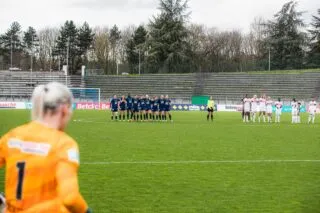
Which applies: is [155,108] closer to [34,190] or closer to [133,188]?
[133,188]

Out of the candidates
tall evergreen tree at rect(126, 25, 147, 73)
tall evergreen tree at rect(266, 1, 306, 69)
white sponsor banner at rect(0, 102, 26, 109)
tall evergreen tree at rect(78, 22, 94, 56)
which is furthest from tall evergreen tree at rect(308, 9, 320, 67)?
white sponsor banner at rect(0, 102, 26, 109)

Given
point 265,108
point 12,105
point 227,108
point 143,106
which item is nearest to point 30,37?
point 12,105

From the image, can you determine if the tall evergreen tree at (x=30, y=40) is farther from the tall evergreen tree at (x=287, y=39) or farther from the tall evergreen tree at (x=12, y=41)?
the tall evergreen tree at (x=287, y=39)

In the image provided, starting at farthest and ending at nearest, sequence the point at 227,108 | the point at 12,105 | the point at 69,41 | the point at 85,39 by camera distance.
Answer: the point at 85,39
the point at 69,41
the point at 227,108
the point at 12,105

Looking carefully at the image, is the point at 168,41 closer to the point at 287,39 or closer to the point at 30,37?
the point at 287,39

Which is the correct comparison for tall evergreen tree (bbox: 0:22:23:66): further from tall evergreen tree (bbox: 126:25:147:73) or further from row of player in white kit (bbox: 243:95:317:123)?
row of player in white kit (bbox: 243:95:317:123)

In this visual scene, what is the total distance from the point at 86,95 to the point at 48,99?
63406 millimetres

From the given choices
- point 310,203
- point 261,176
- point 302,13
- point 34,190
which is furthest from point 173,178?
point 302,13

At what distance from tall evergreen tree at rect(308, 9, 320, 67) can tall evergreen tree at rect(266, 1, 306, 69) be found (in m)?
1.70

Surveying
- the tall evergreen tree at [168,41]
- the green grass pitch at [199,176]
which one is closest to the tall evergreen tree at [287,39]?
the tall evergreen tree at [168,41]

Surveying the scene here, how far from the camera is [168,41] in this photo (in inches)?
3472

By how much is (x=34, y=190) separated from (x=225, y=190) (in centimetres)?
719

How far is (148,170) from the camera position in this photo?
40.1 feet

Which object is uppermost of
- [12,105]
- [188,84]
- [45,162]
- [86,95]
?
[188,84]
